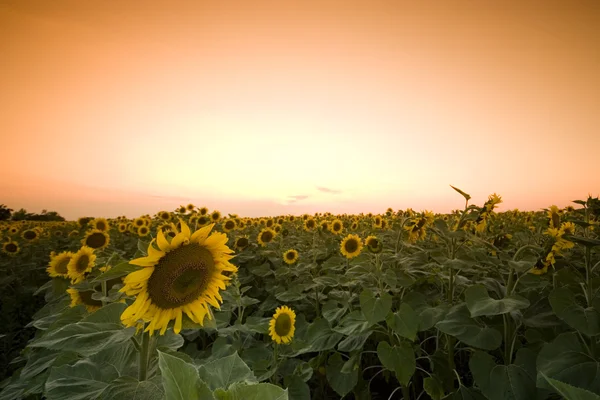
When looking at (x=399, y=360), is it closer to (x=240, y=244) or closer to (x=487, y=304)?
(x=487, y=304)

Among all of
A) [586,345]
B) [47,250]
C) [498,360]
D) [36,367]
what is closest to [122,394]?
[36,367]

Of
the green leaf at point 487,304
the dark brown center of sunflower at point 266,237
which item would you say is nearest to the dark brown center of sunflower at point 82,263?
the green leaf at point 487,304

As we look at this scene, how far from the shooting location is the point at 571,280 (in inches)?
95.3

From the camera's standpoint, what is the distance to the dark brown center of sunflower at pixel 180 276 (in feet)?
5.23

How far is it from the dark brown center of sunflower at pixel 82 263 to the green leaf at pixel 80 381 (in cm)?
196

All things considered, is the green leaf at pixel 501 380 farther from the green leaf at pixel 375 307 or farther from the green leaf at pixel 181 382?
the green leaf at pixel 181 382

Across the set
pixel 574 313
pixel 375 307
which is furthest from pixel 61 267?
pixel 574 313

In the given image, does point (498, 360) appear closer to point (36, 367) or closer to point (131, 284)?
point (131, 284)

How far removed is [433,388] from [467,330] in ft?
2.02

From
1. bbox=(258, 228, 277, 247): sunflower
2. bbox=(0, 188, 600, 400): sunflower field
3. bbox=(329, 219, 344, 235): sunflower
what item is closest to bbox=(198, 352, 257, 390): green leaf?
bbox=(0, 188, 600, 400): sunflower field

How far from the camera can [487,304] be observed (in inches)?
83.2

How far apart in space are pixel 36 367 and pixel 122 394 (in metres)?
1.20

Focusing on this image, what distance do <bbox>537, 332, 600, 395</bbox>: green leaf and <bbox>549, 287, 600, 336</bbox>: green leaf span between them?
13 centimetres

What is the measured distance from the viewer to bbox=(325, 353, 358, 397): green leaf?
2871mm
